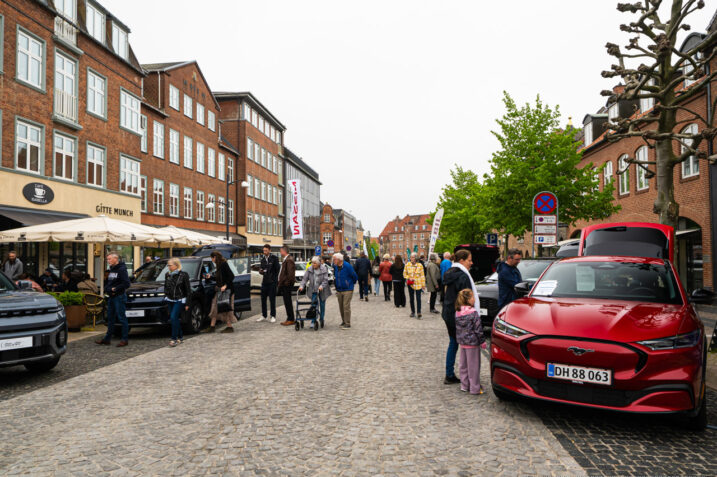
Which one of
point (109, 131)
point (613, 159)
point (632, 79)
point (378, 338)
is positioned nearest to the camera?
point (378, 338)

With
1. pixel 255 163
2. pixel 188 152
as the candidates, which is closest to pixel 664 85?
pixel 188 152

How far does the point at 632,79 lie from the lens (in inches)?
459

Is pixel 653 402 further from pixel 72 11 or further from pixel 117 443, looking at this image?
pixel 72 11

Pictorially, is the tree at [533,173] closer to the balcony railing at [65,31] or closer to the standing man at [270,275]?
the standing man at [270,275]

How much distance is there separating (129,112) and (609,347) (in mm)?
27108

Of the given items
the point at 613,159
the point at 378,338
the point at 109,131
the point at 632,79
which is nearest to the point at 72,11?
the point at 109,131

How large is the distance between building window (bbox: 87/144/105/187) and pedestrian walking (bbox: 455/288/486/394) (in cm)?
2145

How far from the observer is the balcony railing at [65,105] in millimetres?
20047

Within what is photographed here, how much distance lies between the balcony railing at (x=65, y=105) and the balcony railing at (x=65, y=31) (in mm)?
2196

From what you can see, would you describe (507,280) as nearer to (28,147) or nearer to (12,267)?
(12,267)

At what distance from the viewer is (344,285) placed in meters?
12.1

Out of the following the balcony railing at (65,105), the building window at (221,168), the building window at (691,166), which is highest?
the building window at (221,168)

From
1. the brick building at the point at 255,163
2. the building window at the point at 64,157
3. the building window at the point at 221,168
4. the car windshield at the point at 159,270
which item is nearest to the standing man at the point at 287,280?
the car windshield at the point at 159,270

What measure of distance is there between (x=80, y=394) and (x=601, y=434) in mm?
5654
